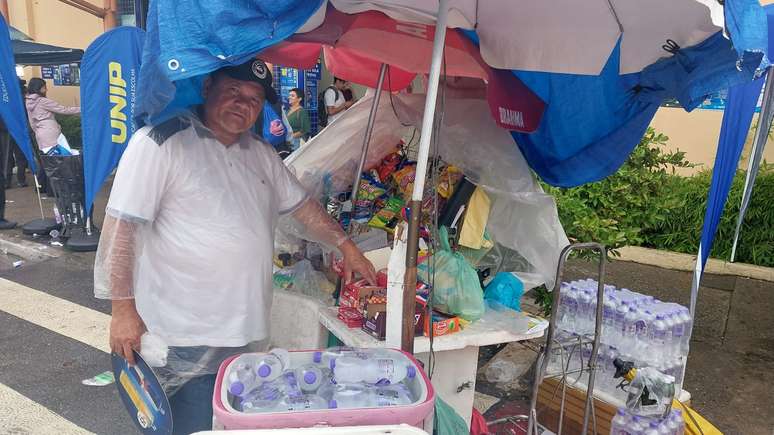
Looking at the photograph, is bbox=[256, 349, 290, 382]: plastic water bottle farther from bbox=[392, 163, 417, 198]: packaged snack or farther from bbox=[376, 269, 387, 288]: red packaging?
bbox=[392, 163, 417, 198]: packaged snack

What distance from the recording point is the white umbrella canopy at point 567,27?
2389 millimetres

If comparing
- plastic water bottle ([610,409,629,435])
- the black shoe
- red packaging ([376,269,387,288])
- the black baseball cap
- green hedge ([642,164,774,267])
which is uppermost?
the black baseball cap

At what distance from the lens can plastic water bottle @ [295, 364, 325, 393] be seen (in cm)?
189

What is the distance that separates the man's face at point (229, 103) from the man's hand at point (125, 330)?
0.76 m

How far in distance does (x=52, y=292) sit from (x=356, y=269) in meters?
4.25

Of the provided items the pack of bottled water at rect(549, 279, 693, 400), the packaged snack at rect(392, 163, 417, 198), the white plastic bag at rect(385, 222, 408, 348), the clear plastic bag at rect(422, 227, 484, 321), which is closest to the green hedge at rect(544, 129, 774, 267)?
the pack of bottled water at rect(549, 279, 693, 400)

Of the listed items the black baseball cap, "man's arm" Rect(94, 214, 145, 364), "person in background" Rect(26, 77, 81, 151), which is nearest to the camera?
"man's arm" Rect(94, 214, 145, 364)

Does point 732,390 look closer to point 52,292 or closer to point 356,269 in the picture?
point 356,269

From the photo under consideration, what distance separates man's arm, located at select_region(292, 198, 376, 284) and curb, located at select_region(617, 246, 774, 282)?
4697mm

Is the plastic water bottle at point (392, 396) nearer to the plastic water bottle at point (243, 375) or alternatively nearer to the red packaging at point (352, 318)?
the plastic water bottle at point (243, 375)

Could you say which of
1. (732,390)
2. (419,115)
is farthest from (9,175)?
(732,390)

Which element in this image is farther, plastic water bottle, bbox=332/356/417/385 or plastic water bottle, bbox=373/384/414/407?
plastic water bottle, bbox=332/356/417/385

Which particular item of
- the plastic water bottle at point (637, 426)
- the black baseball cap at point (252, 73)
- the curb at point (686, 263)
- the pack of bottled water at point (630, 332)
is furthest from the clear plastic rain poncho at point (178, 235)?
the curb at point (686, 263)

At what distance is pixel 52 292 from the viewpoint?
18.3ft
